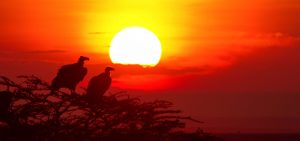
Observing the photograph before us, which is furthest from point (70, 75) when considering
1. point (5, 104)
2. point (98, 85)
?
point (5, 104)

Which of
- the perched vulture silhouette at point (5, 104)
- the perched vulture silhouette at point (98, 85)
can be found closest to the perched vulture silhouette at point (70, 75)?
the perched vulture silhouette at point (98, 85)

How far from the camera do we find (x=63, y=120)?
1553cm

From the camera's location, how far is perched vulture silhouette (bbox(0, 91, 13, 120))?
1566cm

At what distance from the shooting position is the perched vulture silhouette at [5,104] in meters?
15.7

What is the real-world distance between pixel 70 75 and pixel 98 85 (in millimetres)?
1248

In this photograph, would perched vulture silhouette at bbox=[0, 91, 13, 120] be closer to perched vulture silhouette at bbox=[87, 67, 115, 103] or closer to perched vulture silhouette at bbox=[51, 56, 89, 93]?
perched vulture silhouette at bbox=[87, 67, 115, 103]

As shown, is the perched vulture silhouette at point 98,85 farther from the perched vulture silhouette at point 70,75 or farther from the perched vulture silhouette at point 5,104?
the perched vulture silhouette at point 5,104

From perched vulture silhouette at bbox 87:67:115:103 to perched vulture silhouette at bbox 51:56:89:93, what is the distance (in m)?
0.48

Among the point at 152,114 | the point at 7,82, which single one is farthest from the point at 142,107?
the point at 7,82

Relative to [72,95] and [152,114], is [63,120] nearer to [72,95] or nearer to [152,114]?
[72,95]

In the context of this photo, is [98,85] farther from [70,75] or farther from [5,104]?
[5,104]

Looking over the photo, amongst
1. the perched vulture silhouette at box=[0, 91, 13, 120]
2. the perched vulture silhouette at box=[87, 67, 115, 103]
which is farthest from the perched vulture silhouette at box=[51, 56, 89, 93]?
the perched vulture silhouette at box=[0, 91, 13, 120]

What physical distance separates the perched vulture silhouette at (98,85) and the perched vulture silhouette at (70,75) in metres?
0.48

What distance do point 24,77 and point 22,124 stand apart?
96 cm
